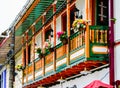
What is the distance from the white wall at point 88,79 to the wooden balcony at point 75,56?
1.04 ft

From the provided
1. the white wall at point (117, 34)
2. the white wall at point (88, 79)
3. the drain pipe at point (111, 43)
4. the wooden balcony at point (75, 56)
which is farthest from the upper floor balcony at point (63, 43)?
the white wall at point (117, 34)

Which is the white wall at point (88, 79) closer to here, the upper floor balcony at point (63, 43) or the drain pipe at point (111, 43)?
the upper floor balcony at point (63, 43)

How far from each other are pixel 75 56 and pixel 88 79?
122 centimetres

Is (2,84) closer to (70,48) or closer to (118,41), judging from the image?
(70,48)

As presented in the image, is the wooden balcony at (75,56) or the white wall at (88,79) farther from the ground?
the wooden balcony at (75,56)

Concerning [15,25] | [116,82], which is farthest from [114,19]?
[15,25]

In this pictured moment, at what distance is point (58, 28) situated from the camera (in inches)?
912

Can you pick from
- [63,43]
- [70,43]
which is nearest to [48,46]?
[63,43]

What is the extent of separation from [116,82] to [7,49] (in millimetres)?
19744

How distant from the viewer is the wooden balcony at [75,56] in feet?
53.5

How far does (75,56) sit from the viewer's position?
17.7m

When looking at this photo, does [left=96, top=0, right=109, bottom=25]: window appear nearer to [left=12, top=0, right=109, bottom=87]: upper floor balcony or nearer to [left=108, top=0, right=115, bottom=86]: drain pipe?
[left=12, top=0, right=109, bottom=87]: upper floor balcony

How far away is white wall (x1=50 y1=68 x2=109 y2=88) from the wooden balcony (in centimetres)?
32

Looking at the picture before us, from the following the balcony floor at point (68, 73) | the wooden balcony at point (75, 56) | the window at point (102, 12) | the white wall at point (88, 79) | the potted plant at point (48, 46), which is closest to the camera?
the wooden balcony at point (75, 56)
